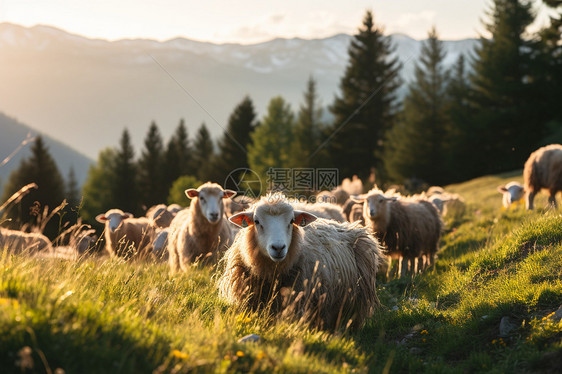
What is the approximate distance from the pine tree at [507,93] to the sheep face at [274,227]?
36.0 m

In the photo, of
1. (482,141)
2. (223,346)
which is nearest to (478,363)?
(223,346)

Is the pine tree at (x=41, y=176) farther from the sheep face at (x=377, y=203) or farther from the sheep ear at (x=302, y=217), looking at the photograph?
the sheep ear at (x=302, y=217)

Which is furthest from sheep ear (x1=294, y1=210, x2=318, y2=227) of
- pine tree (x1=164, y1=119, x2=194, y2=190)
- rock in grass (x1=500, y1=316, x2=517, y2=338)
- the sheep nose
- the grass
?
pine tree (x1=164, y1=119, x2=194, y2=190)

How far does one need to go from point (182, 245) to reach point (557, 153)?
11540 millimetres

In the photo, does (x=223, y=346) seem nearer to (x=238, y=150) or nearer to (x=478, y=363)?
(x=478, y=363)

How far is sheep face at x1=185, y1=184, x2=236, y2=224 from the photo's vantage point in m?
8.90

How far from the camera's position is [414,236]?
1107 cm

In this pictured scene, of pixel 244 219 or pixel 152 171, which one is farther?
pixel 152 171

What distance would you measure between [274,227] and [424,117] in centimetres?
4120

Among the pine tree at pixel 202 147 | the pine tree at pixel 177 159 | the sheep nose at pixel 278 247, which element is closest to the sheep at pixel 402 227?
the sheep nose at pixel 278 247

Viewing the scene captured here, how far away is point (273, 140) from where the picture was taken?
47.4 meters

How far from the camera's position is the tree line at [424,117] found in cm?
3700

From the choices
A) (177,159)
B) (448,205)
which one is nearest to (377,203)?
(448,205)

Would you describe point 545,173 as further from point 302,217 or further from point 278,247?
point 278,247
